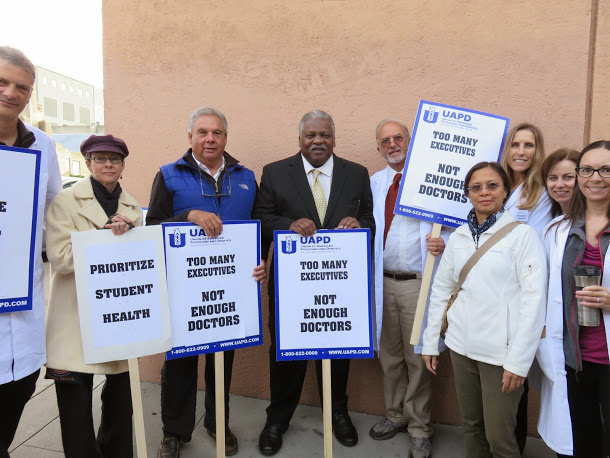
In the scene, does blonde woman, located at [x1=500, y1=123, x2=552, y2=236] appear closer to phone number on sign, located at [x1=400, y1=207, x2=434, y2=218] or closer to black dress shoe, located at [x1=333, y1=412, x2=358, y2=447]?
phone number on sign, located at [x1=400, y1=207, x2=434, y2=218]

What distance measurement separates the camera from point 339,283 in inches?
104

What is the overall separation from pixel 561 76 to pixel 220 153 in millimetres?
2656

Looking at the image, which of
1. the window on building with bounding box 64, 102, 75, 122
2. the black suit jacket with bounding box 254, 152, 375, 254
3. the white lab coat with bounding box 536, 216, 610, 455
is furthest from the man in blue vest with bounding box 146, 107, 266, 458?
the window on building with bounding box 64, 102, 75, 122

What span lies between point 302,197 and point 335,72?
52.2 inches

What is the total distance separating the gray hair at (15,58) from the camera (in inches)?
79.4

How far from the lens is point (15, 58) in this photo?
203 centimetres

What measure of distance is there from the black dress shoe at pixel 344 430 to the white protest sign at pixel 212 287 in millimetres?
1096

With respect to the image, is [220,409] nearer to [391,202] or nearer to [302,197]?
[302,197]

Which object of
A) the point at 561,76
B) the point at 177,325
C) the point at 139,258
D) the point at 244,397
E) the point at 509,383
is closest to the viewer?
the point at 509,383

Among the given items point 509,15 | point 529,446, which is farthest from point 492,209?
point 529,446

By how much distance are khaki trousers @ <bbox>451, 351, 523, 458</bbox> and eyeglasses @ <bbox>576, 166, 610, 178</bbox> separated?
1.10 m

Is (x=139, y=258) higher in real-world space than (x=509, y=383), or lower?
higher

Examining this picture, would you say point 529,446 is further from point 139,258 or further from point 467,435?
point 139,258

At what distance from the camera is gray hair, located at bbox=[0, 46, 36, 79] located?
79.4 inches
